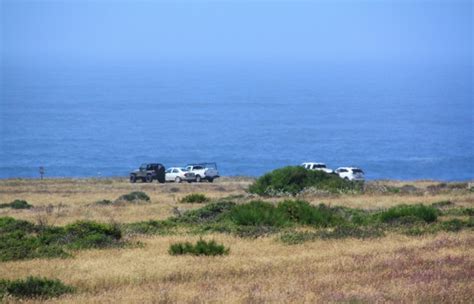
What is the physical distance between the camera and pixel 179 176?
69.2 metres

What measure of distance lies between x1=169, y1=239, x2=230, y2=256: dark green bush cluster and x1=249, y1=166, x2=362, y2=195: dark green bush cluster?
2402 centimetres

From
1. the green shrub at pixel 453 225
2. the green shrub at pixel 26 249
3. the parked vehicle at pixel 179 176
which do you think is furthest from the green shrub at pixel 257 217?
the parked vehicle at pixel 179 176

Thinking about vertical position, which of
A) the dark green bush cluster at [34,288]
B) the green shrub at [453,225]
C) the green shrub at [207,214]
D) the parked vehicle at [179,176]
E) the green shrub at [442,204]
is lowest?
the parked vehicle at [179,176]

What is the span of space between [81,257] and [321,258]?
4744 mm

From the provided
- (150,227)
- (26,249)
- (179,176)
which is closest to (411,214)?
(150,227)

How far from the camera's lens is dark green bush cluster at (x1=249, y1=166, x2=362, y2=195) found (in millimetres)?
44144

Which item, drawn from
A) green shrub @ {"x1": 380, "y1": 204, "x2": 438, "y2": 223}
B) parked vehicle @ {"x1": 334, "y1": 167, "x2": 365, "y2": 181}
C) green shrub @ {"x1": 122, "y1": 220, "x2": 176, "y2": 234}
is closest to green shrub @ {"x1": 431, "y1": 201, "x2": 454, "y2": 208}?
green shrub @ {"x1": 380, "y1": 204, "x2": 438, "y2": 223}

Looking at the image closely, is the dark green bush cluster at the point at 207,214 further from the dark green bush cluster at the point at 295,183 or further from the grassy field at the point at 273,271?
the dark green bush cluster at the point at 295,183

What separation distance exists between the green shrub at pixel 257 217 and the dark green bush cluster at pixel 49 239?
4412 mm

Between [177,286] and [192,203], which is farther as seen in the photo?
[192,203]

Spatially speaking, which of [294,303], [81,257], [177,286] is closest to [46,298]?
[177,286]

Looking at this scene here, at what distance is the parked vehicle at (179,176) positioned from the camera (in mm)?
68875

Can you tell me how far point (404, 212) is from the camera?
26.0 metres

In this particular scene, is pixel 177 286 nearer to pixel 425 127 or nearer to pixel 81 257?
pixel 81 257
